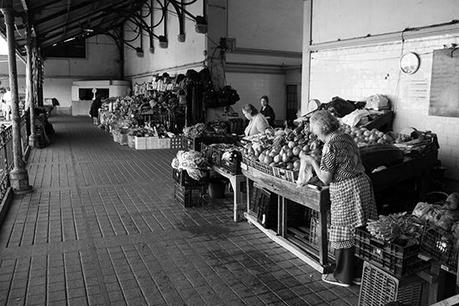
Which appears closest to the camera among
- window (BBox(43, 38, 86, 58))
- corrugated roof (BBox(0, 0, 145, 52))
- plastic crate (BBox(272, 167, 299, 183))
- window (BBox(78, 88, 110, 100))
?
plastic crate (BBox(272, 167, 299, 183))

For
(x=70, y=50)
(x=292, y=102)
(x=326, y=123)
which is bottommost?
(x=326, y=123)

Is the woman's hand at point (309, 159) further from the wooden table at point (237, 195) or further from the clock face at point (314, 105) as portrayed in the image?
the clock face at point (314, 105)

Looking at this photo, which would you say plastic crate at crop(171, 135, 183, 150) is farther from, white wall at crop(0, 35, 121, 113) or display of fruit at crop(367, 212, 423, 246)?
white wall at crop(0, 35, 121, 113)

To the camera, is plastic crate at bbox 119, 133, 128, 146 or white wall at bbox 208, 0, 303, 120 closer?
plastic crate at bbox 119, 133, 128, 146

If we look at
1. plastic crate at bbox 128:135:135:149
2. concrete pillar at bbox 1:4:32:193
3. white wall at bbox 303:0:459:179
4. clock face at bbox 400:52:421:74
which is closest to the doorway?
plastic crate at bbox 128:135:135:149

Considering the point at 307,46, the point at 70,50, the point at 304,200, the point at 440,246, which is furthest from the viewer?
the point at 70,50

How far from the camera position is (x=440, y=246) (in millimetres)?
3143

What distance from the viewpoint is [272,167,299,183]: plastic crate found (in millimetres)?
4496

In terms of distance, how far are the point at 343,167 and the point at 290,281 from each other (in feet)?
4.19

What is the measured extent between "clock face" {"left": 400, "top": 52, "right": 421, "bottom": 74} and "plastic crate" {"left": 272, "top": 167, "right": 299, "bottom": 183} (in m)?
3.22

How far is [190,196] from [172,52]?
12.7 meters

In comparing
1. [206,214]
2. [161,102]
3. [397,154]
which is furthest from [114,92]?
[397,154]

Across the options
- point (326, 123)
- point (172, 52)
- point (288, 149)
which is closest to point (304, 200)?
point (288, 149)

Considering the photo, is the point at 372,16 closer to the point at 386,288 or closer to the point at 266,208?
the point at 266,208
